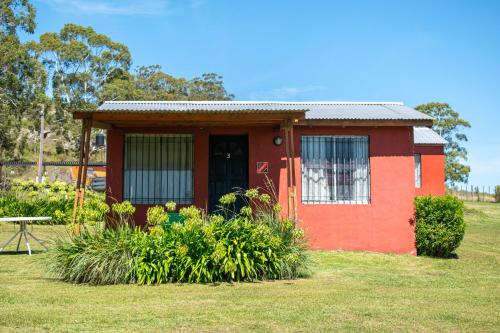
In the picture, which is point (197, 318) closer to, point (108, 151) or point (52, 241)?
point (52, 241)

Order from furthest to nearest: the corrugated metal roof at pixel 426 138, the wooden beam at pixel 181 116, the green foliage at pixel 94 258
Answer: the corrugated metal roof at pixel 426 138 → the wooden beam at pixel 181 116 → the green foliage at pixel 94 258

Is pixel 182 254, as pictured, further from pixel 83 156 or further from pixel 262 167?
pixel 262 167

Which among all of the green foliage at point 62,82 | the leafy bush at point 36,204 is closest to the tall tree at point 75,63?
the green foliage at point 62,82

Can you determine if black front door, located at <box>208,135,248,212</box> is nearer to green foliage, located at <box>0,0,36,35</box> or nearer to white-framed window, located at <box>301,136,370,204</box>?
white-framed window, located at <box>301,136,370,204</box>

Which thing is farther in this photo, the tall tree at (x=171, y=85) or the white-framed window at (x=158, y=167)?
the tall tree at (x=171, y=85)

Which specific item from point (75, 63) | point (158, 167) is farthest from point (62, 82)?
point (158, 167)

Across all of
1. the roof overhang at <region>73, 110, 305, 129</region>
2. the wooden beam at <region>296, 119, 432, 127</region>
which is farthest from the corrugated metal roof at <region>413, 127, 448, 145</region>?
the roof overhang at <region>73, 110, 305, 129</region>

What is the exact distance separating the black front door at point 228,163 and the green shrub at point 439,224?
12.7ft

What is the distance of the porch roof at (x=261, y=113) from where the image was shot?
33.2 feet

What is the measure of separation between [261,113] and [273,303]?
14.5 feet

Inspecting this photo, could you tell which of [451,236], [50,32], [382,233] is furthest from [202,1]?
[50,32]

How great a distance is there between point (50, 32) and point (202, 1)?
3120 cm

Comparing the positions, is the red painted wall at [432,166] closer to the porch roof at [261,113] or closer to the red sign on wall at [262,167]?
the porch roof at [261,113]

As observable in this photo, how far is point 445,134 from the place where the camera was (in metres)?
37.6
